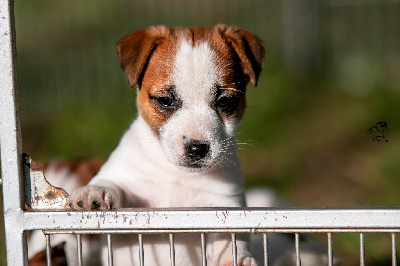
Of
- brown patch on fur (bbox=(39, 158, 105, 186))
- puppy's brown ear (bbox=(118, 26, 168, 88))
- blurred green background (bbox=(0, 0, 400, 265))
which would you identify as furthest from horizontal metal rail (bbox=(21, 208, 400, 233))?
blurred green background (bbox=(0, 0, 400, 265))

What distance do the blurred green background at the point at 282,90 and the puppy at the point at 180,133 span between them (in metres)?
1.29

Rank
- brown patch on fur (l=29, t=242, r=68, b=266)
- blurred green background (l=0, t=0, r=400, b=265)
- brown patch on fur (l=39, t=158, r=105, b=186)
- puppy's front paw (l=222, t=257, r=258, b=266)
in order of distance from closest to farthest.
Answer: puppy's front paw (l=222, t=257, r=258, b=266) → brown patch on fur (l=29, t=242, r=68, b=266) → brown patch on fur (l=39, t=158, r=105, b=186) → blurred green background (l=0, t=0, r=400, b=265)

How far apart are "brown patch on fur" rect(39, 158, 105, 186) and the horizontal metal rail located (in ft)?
3.78

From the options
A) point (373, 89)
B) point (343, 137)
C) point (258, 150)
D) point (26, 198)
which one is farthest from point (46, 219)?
point (373, 89)

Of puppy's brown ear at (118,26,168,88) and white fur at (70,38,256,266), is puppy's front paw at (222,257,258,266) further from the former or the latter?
puppy's brown ear at (118,26,168,88)

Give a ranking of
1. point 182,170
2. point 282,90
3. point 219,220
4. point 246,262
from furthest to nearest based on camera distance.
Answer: point 282,90 < point 182,170 < point 246,262 < point 219,220

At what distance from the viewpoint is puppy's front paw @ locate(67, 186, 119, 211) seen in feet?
7.35

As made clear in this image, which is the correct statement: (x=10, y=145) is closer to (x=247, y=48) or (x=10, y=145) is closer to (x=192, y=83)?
(x=192, y=83)

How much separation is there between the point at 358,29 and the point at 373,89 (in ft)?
5.23

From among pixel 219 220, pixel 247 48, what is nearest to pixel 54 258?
pixel 219 220

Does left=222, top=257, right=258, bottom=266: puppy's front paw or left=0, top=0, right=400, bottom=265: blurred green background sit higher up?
left=0, top=0, right=400, bottom=265: blurred green background

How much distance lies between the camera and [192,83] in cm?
279

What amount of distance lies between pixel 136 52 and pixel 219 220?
42.3 inches

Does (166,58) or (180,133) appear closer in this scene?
(180,133)
